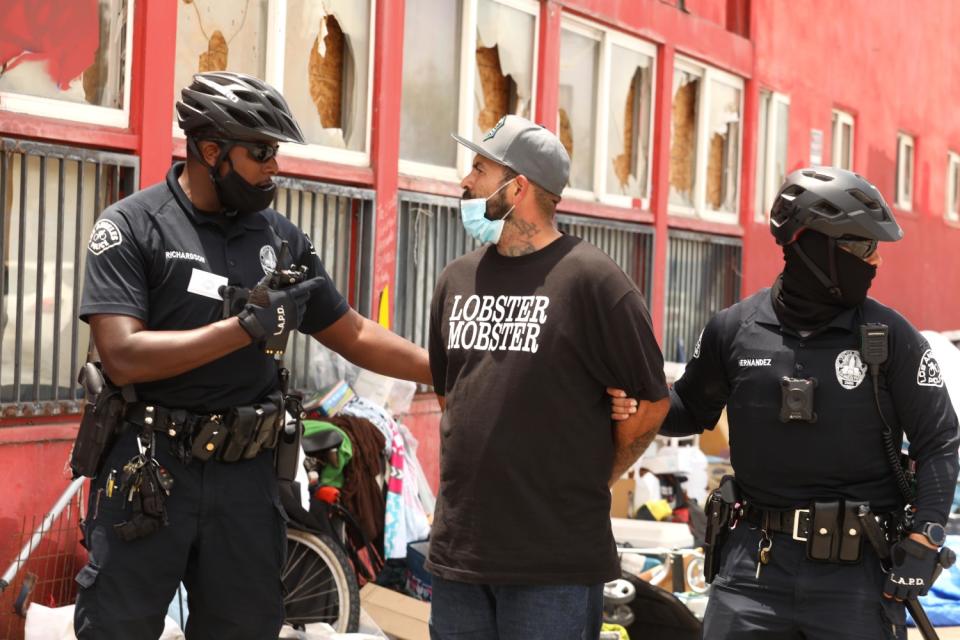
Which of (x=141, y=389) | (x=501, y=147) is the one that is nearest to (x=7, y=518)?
(x=141, y=389)

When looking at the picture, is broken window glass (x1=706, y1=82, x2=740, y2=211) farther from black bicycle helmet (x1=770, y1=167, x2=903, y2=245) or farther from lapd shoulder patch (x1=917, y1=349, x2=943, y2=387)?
lapd shoulder patch (x1=917, y1=349, x2=943, y2=387)

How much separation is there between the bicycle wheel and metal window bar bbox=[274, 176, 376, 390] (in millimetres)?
1577

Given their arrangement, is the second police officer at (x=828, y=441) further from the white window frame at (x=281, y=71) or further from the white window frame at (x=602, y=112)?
the white window frame at (x=602, y=112)

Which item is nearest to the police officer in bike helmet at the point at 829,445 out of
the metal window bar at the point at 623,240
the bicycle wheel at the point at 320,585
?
the bicycle wheel at the point at 320,585

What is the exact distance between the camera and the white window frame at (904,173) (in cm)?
1908

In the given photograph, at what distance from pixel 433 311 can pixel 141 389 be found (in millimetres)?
901

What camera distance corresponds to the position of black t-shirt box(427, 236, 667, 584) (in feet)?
12.4

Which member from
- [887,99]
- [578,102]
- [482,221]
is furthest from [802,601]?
[887,99]

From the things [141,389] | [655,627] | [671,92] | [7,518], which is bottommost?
[655,627]

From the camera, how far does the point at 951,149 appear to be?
21250 mm

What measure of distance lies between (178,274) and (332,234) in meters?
4.33

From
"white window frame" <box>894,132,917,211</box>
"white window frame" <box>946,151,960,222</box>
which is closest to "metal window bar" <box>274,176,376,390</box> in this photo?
"white window frame" <box>894,132,917,211</box>

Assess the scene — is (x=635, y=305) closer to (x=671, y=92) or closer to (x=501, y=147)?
(x=501, y=147)

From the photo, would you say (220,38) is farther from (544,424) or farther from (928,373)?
(928,373)
